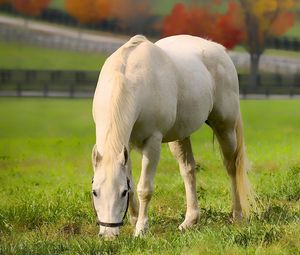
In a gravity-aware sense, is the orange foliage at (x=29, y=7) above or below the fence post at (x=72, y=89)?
above

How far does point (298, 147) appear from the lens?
9906 millimetres

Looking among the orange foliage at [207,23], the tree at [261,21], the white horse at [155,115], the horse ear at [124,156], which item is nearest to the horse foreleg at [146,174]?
the white horse at [155,115]

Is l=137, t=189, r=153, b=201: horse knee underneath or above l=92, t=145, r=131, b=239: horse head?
underneath

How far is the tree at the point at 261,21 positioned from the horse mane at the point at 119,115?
180 inches

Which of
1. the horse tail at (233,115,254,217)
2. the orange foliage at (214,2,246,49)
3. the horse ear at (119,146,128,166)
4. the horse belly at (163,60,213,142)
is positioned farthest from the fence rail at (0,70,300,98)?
the horse ear at (119,146,128,166)

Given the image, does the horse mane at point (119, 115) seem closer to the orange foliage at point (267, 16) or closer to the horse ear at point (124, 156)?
the horse ear at point (124, 156)

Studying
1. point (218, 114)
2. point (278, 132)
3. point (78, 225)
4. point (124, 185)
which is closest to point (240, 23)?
point (278, 132)

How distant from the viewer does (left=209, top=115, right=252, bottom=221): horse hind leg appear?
7207 mm

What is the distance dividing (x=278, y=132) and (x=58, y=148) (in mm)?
2633

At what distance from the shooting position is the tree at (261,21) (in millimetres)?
10172

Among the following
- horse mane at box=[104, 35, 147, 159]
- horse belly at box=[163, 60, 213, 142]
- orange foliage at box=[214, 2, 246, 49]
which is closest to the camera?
horse mane at box=[104, 35, 147, 159]

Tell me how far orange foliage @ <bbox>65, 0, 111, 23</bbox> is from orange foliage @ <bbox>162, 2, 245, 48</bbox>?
726 mm

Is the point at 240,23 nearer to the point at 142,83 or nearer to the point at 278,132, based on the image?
the point at 278,132

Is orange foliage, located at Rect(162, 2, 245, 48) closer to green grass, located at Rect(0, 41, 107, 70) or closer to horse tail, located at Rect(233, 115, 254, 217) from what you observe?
green grass, located at Rect(0, 41, 107, 70)
